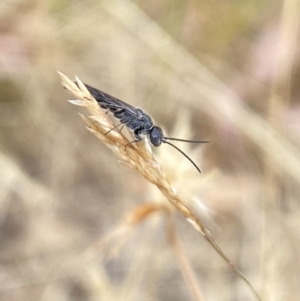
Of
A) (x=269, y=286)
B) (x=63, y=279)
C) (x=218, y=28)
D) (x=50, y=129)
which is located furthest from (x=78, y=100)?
(x=218, y=28)

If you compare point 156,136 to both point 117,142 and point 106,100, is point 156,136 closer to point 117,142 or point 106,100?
point 106,100

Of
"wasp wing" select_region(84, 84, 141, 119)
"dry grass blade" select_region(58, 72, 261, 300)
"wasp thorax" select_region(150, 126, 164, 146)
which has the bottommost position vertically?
"wasp thorax" select_region(150, 126, 164, 146)

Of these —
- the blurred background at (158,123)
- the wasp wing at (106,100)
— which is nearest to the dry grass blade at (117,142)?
the wasp wing at (106,100)

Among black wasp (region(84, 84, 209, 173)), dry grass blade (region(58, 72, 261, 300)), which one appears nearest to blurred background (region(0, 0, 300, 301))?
black wasp (region(84, 84, 209, 173))

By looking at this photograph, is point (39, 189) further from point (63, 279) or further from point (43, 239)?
point (63, 279)

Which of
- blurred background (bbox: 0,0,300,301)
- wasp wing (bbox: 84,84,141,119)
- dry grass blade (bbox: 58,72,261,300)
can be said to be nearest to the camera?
dry grass blade (bbox: 58,72,261,300)

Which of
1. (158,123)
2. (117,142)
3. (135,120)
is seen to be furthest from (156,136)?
(158,123)

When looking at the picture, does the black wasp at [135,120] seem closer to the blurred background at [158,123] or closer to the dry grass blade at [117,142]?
the dry grass blade at [117,142]

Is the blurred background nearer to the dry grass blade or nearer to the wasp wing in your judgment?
the wasp wing
